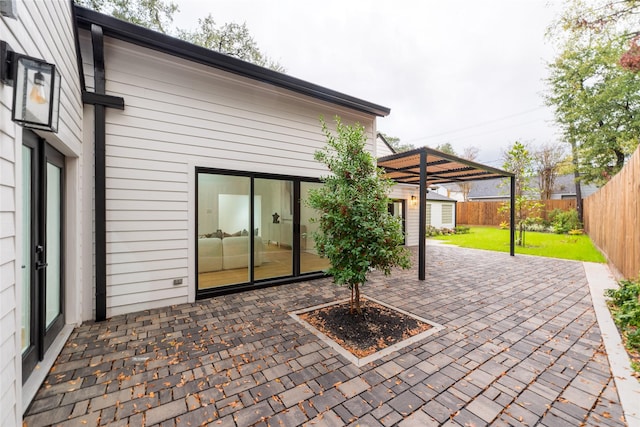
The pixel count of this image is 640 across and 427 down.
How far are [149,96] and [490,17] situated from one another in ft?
28.0

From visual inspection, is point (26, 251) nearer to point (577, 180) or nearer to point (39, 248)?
point (39, 248)

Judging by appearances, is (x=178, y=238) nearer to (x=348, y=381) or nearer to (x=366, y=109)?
(x=348, y=381)

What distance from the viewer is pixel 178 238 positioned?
3.96 m

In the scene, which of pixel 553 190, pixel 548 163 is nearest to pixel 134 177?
pixel 548 163

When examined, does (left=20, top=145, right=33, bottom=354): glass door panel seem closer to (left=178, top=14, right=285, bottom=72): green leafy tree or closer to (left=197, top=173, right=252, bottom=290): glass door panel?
(left=197, top=173, right=252, bottom=290): glass door panel

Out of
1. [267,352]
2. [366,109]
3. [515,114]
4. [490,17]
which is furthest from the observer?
[515,114]

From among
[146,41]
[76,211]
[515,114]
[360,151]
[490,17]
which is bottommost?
[76,211]

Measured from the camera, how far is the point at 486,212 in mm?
18859

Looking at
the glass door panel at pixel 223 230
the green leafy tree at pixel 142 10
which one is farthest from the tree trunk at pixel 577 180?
the green leafy tree at pixel 142 10

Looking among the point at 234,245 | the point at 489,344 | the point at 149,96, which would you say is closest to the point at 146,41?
the point at 149,96

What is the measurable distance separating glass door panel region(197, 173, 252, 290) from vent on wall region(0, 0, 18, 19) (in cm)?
285

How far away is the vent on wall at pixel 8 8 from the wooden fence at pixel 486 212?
19.9 meters

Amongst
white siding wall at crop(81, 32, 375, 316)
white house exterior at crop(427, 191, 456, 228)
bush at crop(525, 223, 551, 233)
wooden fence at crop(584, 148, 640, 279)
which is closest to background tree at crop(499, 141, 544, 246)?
wooden fence at crop(584, 148, 640, 279)

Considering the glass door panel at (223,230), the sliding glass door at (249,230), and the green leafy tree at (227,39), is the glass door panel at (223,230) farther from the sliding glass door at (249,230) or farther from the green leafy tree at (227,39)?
the green leafy tree at (227,39)
